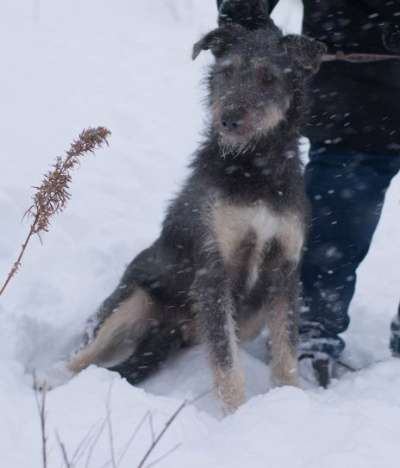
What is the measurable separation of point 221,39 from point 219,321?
59.1 inches

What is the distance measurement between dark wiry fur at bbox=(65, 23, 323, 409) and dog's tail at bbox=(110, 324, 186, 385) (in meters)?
0.01

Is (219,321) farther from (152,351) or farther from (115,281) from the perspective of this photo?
(115,281)

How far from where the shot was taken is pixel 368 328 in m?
4.70

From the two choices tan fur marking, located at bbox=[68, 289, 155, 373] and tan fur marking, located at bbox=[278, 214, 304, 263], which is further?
tan fur marking, located at bbox=[68, 289, 155, 373]

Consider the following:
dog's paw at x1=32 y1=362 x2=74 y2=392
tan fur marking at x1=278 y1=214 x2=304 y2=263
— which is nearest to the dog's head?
tan fur marking at x1=278 y1=214 x2=304 y2=263

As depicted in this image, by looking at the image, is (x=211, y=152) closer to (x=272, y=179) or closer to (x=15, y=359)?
(x=272, y=179)

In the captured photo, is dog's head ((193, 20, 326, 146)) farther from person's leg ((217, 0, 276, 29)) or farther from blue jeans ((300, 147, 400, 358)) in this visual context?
blue jeans ((300, 147, 400, 358))

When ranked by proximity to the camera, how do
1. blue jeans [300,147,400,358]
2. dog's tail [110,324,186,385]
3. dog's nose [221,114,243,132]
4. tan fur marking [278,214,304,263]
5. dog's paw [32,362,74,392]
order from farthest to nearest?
blue jeans [300,147,400,358] → dog's tail [110,324,186,385] → dog's paw [32,362,74,392] → tan fur marking [278,214,304,263] → dog's nose [221,114,243,132]

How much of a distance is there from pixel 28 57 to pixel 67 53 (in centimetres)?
98

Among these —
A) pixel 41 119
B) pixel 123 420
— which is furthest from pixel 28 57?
pixel 123 420

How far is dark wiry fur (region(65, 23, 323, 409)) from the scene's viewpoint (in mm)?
3508

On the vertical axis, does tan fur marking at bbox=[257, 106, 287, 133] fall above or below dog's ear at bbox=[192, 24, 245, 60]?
below

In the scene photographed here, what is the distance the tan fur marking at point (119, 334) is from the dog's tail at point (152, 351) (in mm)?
75

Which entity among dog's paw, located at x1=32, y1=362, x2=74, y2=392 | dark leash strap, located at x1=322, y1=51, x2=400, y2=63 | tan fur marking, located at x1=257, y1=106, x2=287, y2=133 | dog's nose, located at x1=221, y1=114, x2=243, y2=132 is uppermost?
dark leash strap, located at x1=322, y1=51, x2=400, y2=63
